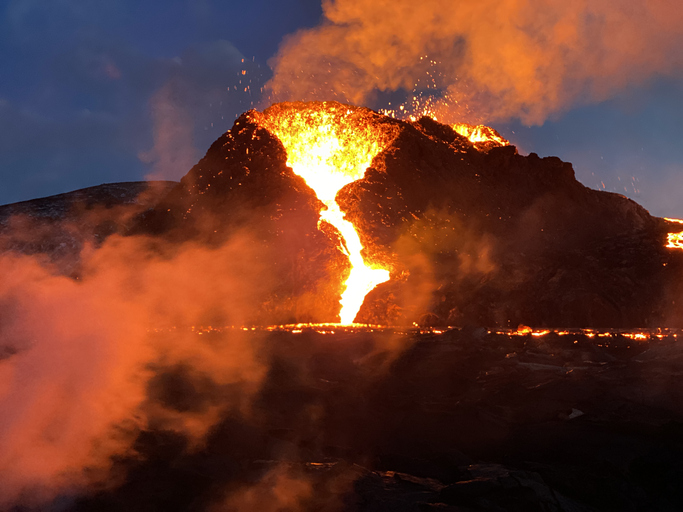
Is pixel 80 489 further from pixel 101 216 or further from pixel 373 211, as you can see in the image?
pixel 101 216

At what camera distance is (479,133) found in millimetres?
38281

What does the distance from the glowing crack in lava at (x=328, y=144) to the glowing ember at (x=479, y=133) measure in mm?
10097

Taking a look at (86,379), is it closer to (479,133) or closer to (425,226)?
(425,226)

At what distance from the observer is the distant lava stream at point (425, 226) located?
19.1 meters

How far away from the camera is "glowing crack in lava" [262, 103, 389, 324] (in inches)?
1123

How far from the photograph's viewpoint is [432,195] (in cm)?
2738

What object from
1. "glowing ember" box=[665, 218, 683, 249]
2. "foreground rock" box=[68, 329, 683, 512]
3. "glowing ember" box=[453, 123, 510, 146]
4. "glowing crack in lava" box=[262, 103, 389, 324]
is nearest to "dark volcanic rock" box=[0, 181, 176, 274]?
"glowing crack in lava" box=[262, 103, 389, 324]

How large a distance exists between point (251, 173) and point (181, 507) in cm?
2289

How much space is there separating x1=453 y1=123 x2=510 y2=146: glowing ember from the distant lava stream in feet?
2.81

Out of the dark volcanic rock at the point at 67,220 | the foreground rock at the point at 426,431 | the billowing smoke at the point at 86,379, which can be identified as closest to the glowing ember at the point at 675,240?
the foreground rock at the point at 426,431

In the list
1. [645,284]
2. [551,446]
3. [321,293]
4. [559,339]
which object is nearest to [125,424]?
[551,446]

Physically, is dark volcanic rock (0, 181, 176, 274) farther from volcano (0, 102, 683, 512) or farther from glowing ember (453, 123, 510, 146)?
glowing ember (453, 123, 510, 146)

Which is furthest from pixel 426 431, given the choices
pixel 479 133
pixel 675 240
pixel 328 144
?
pixel 479 133

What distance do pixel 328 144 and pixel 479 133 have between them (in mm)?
14082
